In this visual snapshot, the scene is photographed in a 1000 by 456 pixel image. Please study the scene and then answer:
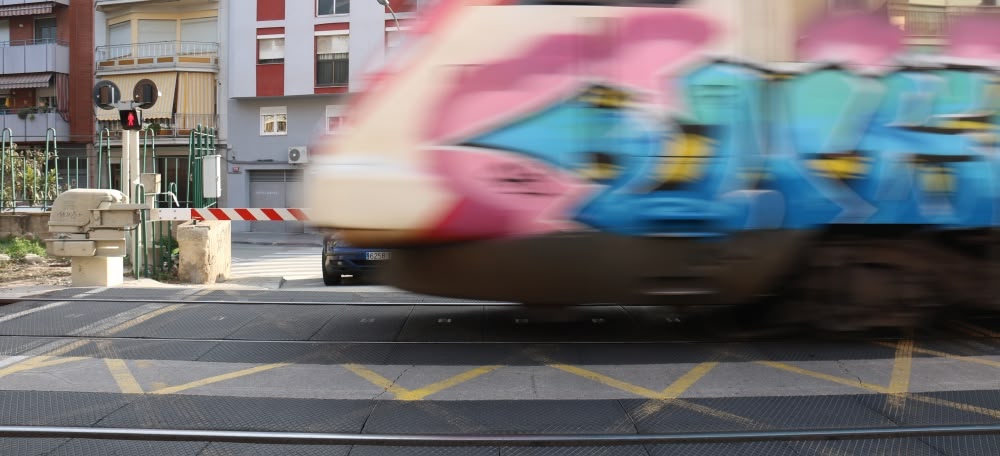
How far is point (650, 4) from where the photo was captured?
445cm

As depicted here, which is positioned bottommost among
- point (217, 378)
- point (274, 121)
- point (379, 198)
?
point (217, 378)

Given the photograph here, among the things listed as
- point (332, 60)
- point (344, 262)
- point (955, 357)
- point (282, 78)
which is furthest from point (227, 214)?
point (282, 78)

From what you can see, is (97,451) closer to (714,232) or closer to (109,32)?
(714,232)

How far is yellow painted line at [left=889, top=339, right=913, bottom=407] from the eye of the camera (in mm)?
4188

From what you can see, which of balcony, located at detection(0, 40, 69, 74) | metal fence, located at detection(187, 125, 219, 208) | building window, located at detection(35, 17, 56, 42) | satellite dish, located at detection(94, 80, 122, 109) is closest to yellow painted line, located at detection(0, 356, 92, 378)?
satellite dish, located at detection(94, 80, 122, 109)

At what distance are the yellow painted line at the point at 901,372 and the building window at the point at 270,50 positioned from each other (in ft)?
87.5

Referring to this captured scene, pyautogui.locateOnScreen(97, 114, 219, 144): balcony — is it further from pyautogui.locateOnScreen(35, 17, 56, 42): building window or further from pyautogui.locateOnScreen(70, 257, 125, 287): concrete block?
pyautogui.locateOnScreen(70, 257, 125, 287): concrete block

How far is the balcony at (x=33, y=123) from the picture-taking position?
29406mm

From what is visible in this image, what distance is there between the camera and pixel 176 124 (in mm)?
28391

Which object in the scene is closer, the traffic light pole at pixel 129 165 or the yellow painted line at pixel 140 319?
the yellow painted line at pixel 140 319

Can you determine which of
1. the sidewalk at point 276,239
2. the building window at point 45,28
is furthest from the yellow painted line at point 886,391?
the building window at point 45,28

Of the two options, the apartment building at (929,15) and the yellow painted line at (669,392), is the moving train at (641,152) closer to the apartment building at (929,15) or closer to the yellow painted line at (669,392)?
the apartment building at (929,15)

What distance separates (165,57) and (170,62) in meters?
0.45

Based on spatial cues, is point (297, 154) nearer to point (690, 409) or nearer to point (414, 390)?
point (414, 390)
